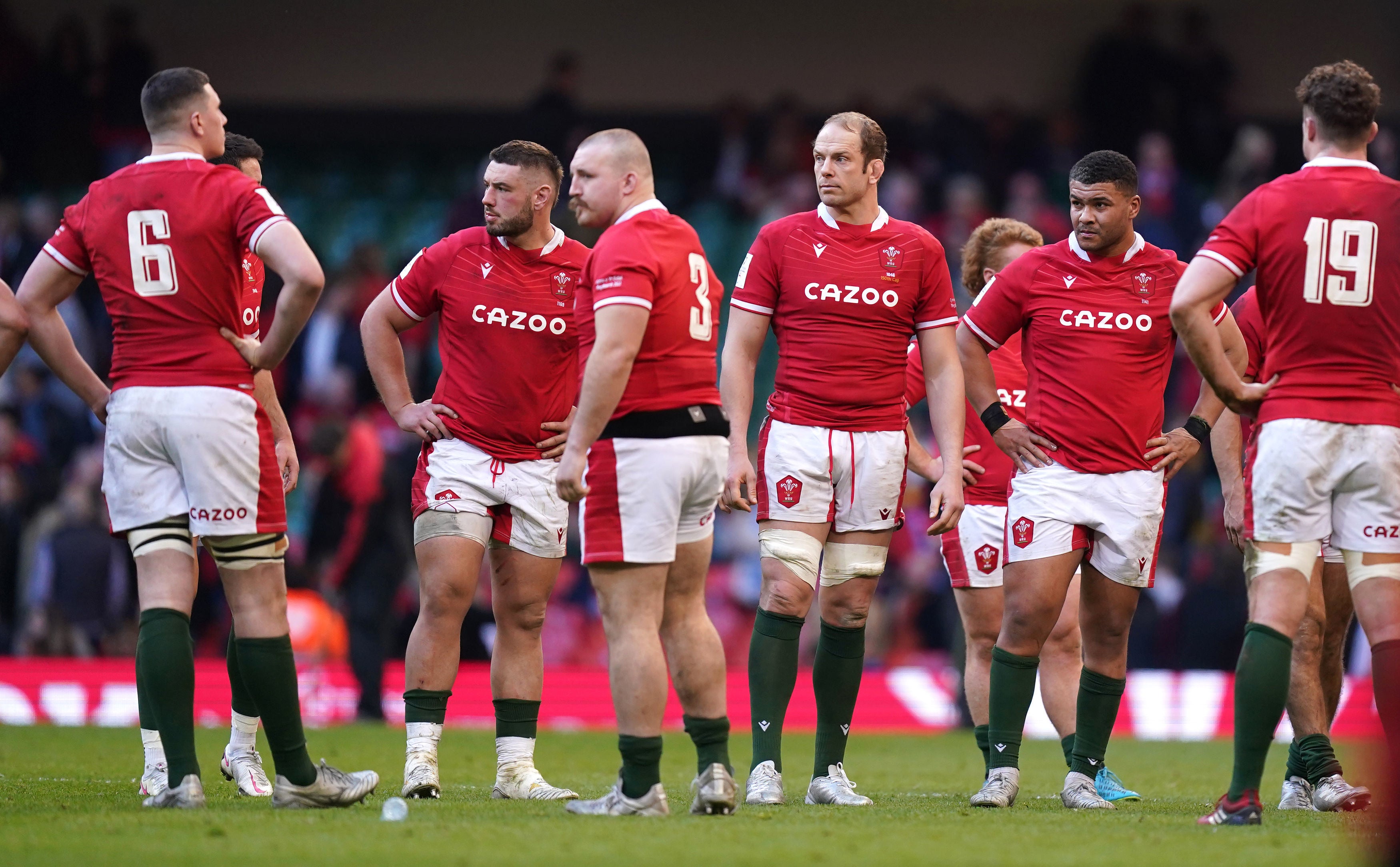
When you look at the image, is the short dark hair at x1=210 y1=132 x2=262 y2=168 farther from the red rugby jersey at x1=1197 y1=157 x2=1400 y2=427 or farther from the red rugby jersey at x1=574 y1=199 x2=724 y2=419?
the red rugby jersey at x1=1197 y1=157 x2=1400 y2=427

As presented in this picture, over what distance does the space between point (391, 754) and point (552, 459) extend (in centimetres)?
Answer: 340

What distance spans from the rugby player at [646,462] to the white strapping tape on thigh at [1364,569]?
239 centimetres

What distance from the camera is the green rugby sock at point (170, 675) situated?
6191mm

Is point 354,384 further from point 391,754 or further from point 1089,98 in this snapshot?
point 1089,98

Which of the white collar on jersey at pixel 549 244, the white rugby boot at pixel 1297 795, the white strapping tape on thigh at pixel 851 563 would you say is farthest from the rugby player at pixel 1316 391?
the white collar on jersey at pixel 549 244

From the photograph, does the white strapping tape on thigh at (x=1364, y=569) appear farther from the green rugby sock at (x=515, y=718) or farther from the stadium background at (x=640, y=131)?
the stadium background at (x=640, y=131)

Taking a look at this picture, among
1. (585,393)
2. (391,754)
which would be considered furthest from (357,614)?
(585,393)

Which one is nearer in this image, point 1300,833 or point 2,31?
point 1300,833

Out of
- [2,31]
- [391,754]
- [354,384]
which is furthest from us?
[2,31]

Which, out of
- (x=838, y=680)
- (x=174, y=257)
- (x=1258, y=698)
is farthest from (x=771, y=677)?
(x=174, y=257)

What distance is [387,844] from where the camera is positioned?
5344mm

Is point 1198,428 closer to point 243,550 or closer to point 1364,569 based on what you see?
point 1364,569

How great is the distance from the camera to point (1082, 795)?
7.08m

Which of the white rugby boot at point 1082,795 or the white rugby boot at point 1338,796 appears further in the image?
the white rugby boot at point 1082,795
